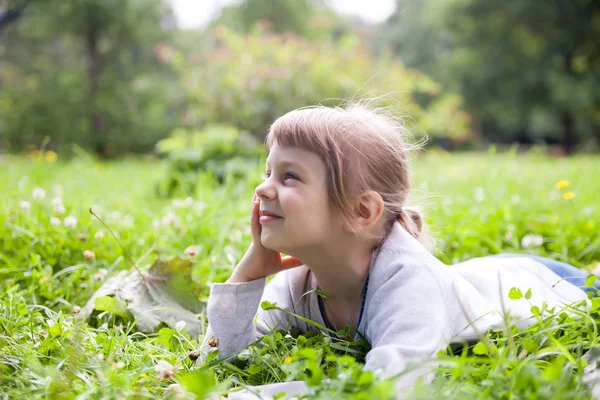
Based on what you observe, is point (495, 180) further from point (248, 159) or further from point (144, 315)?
point (144, 315)

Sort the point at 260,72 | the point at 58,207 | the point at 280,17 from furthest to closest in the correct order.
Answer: the point at 280,17 < the point at 260,72 < the point at 58,207

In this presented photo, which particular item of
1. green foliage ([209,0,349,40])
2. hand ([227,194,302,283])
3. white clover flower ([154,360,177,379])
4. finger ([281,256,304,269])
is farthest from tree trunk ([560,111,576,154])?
white clover flower ([154,360,177,379])

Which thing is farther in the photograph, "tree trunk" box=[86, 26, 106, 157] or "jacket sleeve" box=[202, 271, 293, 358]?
"tree trunk" box=[86, 26, 106, 157]

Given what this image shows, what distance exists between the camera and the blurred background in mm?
8453

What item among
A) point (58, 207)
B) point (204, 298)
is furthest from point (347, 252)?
point (58, 207)

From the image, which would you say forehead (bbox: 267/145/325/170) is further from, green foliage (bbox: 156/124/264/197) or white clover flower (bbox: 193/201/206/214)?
green foliage (bbox: 156/124/264/197)

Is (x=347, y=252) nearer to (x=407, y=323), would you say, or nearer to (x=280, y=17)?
(x=407, y=323)

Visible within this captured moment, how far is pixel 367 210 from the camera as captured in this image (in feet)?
5.21

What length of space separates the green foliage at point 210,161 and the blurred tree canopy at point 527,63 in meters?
13.0

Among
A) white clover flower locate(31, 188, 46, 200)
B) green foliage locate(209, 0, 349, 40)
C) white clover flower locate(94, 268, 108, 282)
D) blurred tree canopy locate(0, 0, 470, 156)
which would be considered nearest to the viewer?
white clover flower locate(94, 268, 108, 282)

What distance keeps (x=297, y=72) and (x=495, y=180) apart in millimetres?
4463

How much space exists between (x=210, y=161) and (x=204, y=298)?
314 cm

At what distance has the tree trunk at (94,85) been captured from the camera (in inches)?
496

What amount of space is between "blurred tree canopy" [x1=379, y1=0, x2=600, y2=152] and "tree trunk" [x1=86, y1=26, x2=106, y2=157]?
11.2m
